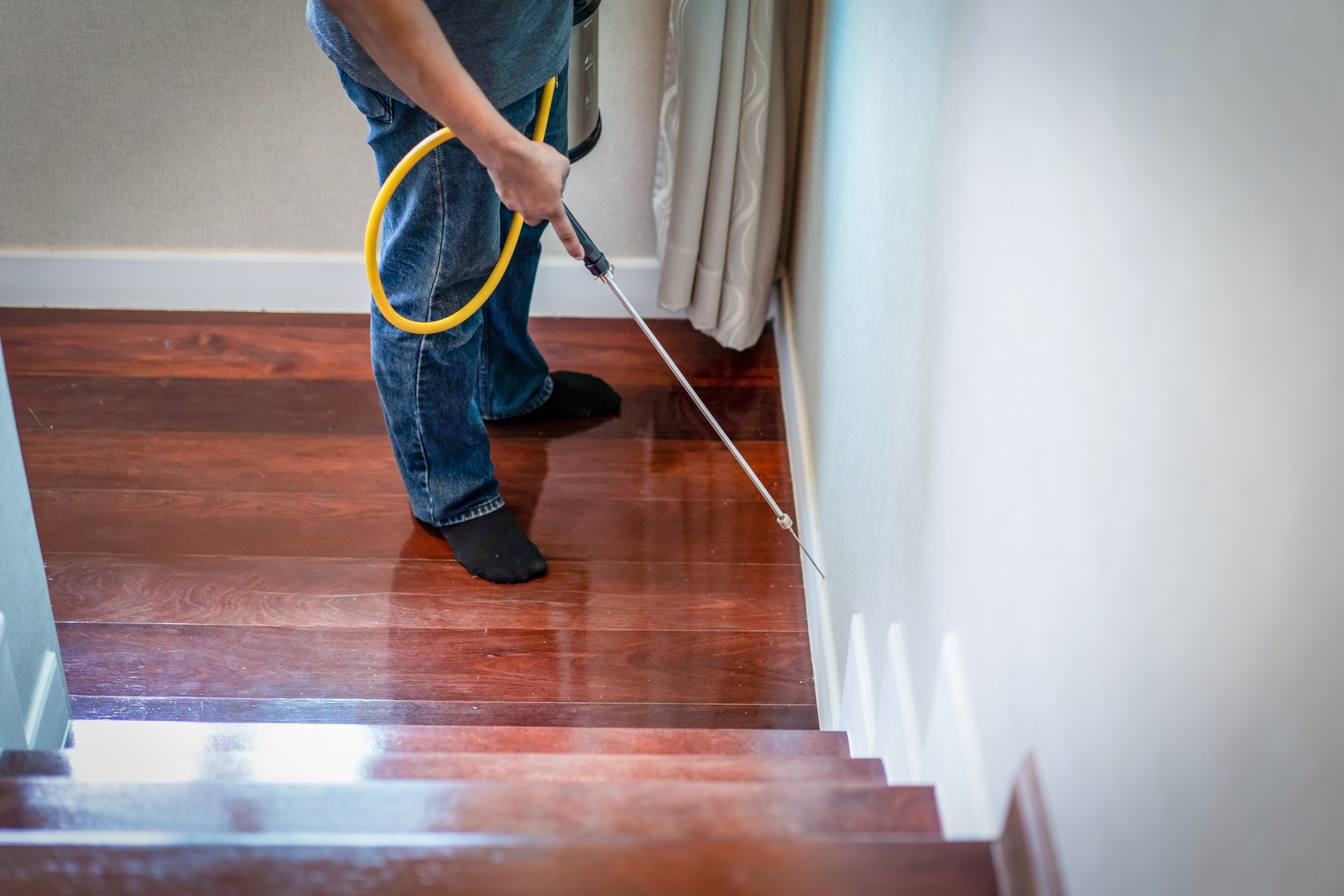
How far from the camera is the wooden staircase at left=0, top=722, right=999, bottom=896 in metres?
0.59

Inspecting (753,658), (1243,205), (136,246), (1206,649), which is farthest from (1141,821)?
(136,246)

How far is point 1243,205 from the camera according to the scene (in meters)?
0.41

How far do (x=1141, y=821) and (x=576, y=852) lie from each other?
30 centimetres

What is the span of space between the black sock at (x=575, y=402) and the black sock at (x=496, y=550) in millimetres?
358

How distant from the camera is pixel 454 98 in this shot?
1.12m

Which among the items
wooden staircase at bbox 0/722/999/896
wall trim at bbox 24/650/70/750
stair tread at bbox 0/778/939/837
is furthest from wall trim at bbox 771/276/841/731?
wall trim at bbox 24/650/70/750

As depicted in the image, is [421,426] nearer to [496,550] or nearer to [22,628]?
[496,550]

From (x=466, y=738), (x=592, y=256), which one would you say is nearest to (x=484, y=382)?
(x=592, y=256)

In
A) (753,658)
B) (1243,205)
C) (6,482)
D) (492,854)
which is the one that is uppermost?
(1243,205)

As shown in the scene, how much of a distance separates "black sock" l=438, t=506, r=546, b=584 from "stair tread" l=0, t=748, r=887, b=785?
2.10 ft

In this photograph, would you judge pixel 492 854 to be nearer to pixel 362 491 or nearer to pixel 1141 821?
pixel 1141 821

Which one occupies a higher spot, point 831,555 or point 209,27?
point 209,27

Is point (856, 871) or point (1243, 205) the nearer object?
point (1243, 205)

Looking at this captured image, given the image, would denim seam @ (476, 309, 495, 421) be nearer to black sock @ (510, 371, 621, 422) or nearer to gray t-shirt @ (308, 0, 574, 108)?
black sock @ (510, 371, 621, 422)
